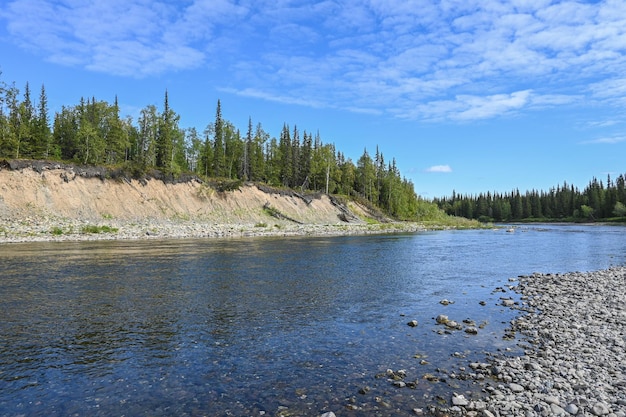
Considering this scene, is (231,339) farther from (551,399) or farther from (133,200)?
(133,200)

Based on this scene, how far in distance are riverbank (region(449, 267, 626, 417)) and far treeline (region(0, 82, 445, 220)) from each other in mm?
65786

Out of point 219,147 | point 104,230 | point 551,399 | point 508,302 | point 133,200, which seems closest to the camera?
point 551,399

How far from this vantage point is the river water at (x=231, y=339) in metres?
7.65

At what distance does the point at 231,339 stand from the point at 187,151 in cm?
9713

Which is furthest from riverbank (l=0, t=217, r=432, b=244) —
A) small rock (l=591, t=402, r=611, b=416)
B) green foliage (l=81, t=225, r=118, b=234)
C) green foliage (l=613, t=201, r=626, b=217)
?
green foliage (l=613, t=201, r=626, b=217)

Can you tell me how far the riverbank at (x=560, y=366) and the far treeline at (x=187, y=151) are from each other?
65786 mm

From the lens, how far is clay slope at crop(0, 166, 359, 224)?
5056cm

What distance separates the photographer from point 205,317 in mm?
13375

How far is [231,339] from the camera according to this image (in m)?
11.2

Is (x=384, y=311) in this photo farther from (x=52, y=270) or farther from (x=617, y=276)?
(x=52, y=270)

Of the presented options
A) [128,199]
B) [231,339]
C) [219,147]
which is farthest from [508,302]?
[219,147]

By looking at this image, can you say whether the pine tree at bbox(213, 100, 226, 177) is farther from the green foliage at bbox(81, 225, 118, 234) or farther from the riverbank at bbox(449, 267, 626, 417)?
the riverbank at bbox(449, 267, 626, 417)

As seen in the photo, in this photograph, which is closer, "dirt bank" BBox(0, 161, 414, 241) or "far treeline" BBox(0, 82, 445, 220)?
"dirt bank" BBox(0, 161, 414, 241)

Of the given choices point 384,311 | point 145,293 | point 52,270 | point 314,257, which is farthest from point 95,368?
point 314,257
